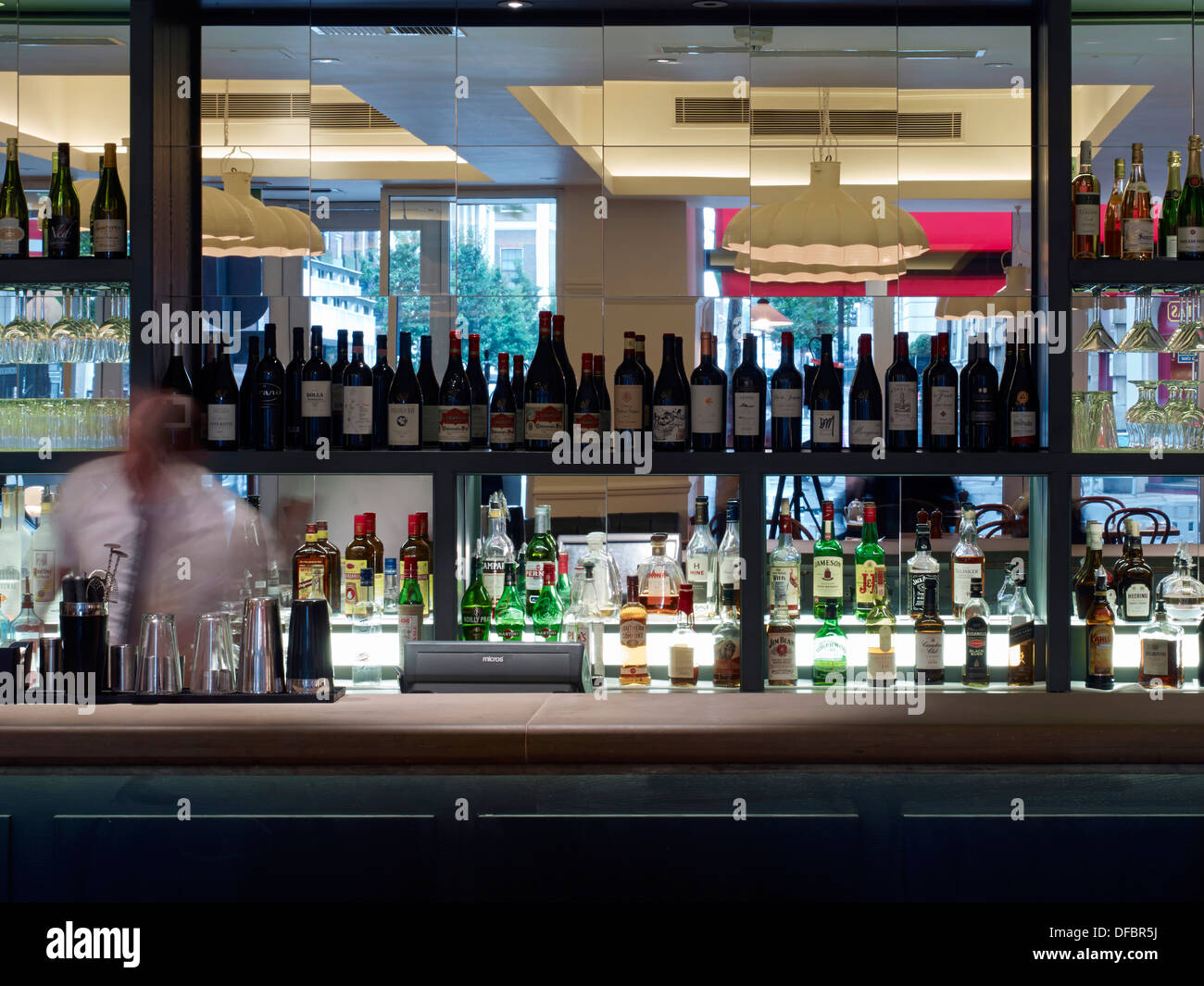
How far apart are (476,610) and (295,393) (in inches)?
26.3

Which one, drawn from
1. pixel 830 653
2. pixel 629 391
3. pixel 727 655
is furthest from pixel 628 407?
pixel 830 653

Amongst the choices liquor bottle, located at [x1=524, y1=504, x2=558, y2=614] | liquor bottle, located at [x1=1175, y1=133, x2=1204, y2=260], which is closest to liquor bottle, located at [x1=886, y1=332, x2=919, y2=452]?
liquor bottle, located at [x1=1175, y1=133, x2=1204, y2=260]

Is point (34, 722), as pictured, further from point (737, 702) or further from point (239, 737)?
point (737, 702)

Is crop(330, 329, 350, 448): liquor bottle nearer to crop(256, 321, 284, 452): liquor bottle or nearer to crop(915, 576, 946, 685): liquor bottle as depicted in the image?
crop(256, 321, 284, 452): liquor bottle

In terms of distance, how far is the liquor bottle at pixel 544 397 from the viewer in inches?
101

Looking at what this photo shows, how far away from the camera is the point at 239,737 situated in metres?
1.64

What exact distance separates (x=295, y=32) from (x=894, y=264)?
59.9 inches

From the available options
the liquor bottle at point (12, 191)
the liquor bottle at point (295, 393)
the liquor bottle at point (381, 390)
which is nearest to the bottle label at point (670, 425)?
the liquor bottle at point (381, 390)

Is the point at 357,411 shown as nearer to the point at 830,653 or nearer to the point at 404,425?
the point at 404,425

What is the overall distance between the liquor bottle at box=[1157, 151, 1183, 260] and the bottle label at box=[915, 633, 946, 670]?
990 millimetres

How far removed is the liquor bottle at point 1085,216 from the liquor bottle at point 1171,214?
0.18 m
